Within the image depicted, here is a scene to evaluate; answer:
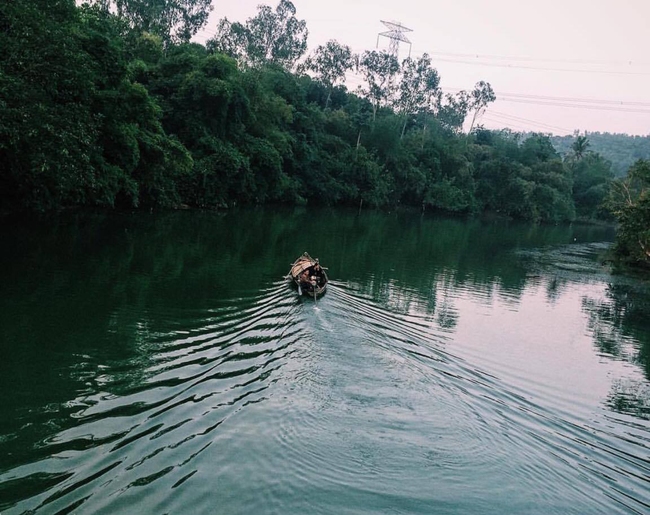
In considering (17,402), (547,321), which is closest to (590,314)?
(547,321)

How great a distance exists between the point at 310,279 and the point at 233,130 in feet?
101

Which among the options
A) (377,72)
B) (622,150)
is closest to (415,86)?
(377,72)

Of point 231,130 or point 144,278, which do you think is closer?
point 144,278

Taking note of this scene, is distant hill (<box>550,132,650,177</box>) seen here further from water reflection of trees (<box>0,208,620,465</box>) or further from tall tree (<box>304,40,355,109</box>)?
water reflection of trees (<box>0,208,620,465</box>)

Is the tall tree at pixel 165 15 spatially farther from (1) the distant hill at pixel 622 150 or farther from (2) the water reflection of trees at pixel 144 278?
(1) the distant hill at pixel 622 150

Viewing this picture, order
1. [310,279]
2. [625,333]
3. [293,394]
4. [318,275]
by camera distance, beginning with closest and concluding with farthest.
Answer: [293,394] < [310,279] < [318,275] < [625,333]

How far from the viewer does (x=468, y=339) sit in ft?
48.0

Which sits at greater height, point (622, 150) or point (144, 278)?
point (622, 150)

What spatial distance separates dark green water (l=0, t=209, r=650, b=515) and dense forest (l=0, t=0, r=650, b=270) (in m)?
5.16

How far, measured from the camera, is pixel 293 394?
9.30m

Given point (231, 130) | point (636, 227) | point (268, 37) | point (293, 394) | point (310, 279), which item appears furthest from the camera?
point (268, 37)

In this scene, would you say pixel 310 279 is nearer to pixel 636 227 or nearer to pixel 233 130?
pixel 636 227

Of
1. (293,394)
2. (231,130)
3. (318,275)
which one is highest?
(231,130)

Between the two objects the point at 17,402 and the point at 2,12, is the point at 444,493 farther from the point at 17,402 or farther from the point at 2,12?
the point at 2,12
